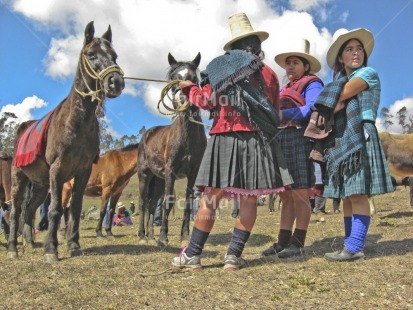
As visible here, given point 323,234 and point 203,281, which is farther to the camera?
point 323,234

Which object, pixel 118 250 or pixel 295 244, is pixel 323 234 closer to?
pixel 295 244

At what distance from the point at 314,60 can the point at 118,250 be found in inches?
156

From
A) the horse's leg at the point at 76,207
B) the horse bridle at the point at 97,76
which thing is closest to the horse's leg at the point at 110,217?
the horse's leg at the point at 76,207

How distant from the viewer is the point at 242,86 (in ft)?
12.6

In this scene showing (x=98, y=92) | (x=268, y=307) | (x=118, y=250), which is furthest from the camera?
(x=118, y=250)

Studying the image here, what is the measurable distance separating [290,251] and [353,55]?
92.0 inches

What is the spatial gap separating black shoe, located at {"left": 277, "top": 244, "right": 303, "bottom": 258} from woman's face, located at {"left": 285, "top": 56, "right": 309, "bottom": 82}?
211 centimetres

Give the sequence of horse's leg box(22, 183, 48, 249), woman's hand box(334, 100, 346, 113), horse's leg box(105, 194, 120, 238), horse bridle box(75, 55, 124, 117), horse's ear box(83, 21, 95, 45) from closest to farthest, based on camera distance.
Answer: woman's hand box(334, 100, 346, 113) → horse bridle box(75, 55, 124, 117) → horse's ear box(83, 21, 95, 45) → horse's leg box(22, 183, 48, 249) → horse's leg box(105, 194, 120, 238)

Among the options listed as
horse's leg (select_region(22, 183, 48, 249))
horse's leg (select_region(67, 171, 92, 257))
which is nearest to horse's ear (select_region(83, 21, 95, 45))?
horse's leg (select_region(67, 171, 92, 257))

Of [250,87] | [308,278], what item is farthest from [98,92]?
[308,278]

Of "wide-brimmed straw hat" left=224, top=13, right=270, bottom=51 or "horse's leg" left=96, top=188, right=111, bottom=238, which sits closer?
"wide-brimmed straw hat" left=224, top=13, right=270, bottom=51

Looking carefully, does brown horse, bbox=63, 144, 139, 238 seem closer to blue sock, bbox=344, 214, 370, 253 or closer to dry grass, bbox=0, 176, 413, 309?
dry grass, bbox=0, 176, 413, 309

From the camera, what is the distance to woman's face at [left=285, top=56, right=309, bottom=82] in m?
4.89

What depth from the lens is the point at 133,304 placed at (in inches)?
116
